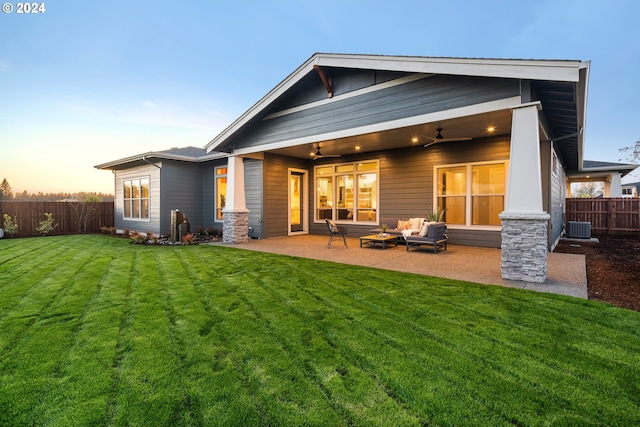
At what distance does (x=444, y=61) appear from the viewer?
5.12m

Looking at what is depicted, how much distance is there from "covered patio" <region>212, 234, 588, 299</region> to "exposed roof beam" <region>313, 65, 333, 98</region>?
404 centimetres

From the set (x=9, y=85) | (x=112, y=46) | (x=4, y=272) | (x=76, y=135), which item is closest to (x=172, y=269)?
(x=4, y=272)

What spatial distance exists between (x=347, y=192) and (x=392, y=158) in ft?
6.94


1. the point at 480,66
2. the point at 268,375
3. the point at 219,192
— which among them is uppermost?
the point at 480,66

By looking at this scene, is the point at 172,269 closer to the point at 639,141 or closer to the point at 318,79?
the point at 318,79

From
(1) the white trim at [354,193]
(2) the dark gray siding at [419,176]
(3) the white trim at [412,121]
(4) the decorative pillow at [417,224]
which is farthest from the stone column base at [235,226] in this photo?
(4) the decorative pillow at [417,224]

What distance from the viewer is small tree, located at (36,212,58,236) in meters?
→ 12.3

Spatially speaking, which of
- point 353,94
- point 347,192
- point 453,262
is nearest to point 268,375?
point 453,262

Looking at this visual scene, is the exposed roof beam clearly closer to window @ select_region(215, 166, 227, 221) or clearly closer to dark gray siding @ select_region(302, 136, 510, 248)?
dark gray siding @ select_region(302, 136, 510, 248)

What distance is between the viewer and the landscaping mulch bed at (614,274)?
389cm

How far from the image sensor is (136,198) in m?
12.6

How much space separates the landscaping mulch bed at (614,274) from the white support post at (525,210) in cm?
78

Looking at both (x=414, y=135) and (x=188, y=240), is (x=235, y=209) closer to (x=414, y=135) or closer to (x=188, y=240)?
(x=188, y=240)

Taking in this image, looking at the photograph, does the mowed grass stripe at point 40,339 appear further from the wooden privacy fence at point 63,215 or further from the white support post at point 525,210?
the wooden privacy fence at point 63,215
